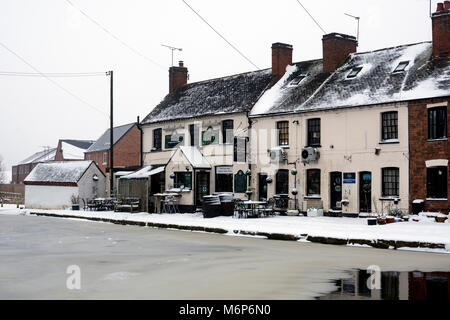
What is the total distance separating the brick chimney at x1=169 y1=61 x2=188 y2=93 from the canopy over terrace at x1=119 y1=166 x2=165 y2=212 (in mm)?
8996

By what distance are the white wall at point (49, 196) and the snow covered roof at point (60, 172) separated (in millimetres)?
649

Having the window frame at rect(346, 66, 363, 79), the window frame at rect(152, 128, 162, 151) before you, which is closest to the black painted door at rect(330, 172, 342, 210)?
the window frame at rect(346, 66, 363, 79)

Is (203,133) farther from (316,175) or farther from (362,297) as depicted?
(362,297)

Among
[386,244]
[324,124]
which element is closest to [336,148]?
[324,124]

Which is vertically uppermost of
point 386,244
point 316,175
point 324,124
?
point 324,124

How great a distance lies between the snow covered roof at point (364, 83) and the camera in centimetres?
2600

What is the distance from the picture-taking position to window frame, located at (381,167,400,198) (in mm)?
26156

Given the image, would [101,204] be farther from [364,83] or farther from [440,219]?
[440,219]

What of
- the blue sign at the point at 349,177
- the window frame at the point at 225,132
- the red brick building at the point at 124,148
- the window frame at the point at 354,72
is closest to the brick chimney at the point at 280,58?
the window frame at the point at 225,132

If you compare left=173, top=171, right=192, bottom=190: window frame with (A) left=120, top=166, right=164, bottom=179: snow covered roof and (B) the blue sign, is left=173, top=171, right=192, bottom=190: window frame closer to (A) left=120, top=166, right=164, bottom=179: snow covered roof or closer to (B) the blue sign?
(A) left=120, top=166, right=164, bottom=179: snow covered roof

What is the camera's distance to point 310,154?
29.2 meters

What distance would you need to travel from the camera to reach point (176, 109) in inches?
1545

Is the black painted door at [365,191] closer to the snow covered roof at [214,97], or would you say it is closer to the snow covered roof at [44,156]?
the snow covered roof at [214,97]
